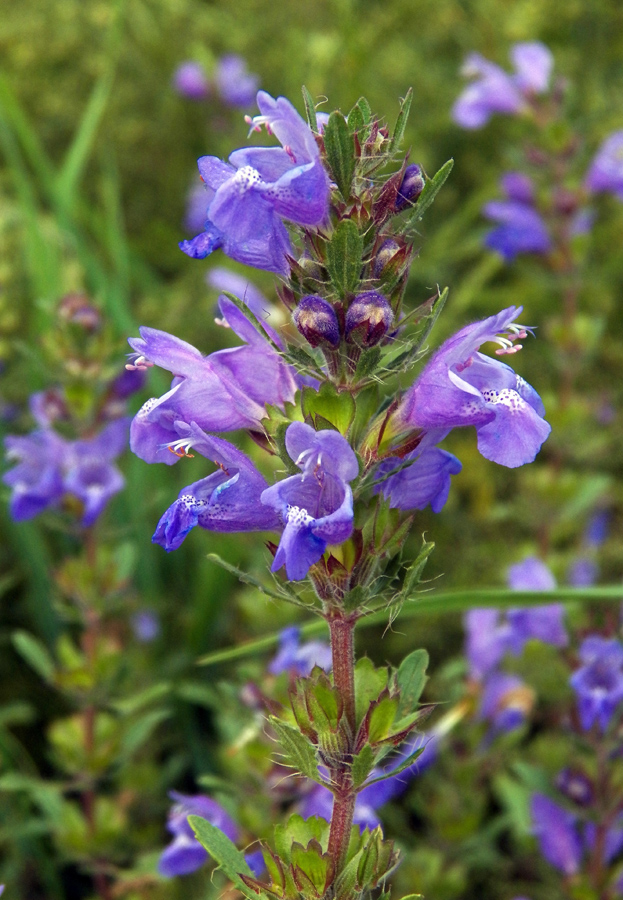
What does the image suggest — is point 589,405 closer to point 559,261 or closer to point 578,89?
point 559,261

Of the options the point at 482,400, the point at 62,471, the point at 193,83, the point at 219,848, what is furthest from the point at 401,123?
the point at 193,83

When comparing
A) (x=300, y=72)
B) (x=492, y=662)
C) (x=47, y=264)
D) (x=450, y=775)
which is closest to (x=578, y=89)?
(x=300, y=72)

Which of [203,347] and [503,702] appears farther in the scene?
[203,347]

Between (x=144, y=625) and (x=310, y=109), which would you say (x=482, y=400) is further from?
(x=144, y=625)

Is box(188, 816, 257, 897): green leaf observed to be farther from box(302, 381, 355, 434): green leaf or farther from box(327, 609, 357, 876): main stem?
box(302, 381, 355, 434): green leaf

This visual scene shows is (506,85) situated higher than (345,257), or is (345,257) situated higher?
(345,257)
